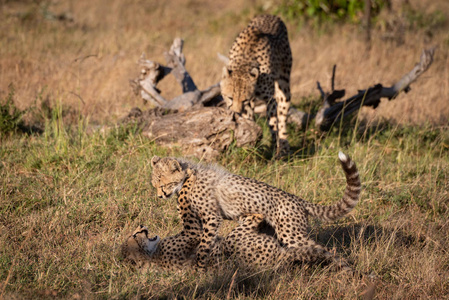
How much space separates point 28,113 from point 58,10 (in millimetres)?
6809

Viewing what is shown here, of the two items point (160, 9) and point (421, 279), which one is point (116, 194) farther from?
point (160, 9)

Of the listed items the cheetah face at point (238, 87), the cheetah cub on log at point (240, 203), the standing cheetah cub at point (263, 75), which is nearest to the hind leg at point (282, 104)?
the standing cheetah cub at point (263, 75)

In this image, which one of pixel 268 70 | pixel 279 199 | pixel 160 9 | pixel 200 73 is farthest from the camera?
pixel 160 9

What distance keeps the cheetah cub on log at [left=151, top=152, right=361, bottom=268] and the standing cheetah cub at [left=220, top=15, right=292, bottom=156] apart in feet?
6.35

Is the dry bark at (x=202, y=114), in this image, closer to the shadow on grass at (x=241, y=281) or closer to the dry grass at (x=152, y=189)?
the dry grass at (x=152, y=189)

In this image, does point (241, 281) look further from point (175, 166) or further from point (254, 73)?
point (254, 73)

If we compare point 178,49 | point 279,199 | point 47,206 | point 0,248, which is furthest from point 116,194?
point 178,49

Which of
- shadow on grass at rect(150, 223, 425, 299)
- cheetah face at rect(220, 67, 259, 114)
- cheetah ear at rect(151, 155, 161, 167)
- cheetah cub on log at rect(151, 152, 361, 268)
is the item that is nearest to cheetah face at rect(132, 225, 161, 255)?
cheetah cub on log at rect(151, 152, 361, 268)

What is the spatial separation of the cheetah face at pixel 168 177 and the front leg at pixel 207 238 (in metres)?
0.33

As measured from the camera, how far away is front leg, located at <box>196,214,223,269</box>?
3.46m

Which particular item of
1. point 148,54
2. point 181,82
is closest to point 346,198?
point 181,82

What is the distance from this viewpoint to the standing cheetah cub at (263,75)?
224 inches

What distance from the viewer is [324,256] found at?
330 cm

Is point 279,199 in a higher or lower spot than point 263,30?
lower
